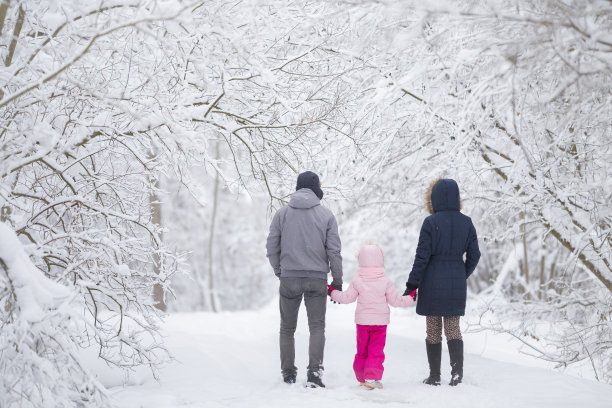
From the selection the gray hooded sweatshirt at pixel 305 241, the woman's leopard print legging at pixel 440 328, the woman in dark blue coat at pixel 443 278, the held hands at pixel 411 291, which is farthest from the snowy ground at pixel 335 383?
the gray hooded sweatshirt at pixel 305 241

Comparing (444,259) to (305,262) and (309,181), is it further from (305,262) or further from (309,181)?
(309,181)

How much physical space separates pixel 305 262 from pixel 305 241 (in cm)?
18

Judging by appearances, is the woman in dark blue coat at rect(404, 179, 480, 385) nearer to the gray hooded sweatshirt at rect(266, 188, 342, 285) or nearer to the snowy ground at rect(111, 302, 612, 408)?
the snowy ground at rect(111, 302, 612, 408)

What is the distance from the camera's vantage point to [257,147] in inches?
214

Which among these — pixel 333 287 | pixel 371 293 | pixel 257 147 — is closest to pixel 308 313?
pixel 333 287

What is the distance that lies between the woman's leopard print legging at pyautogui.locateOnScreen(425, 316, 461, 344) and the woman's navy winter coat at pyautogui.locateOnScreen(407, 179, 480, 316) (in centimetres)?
8

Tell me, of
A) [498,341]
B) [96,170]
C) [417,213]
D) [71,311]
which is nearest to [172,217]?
[498,341]

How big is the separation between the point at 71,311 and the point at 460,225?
10.3 ft

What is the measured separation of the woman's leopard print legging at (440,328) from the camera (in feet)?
15.7

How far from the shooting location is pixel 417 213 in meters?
7.74

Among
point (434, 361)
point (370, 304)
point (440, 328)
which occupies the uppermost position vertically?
point (370, 304)

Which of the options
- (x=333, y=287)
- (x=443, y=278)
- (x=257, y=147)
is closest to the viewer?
(x=443, y=278)

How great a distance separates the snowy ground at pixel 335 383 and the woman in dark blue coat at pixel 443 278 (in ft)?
0.92

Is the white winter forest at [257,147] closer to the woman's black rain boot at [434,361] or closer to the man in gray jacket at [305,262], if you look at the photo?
the woman's black rain boot at [434,361]
